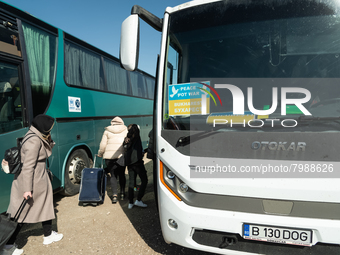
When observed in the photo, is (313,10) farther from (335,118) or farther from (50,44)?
(50,44)

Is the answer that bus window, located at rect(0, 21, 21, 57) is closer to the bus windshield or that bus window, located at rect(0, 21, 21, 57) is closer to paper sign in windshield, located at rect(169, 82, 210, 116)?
the bus windshield

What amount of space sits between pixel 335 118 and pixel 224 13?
5.23ft

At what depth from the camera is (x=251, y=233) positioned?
2498mm

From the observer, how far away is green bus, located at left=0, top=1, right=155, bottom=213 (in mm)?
4332

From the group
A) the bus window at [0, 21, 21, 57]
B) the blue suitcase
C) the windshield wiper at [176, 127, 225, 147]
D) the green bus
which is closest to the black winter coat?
the blue suitcase

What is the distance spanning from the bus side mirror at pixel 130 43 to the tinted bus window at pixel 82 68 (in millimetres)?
3210

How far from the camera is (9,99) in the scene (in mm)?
4340

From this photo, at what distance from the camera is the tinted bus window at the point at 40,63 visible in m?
4.85

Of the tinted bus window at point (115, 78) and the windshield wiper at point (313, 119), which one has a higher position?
the tinted bus window at point (115, 78)

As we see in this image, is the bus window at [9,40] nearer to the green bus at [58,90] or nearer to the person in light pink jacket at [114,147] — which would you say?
the green bus at [58,90]

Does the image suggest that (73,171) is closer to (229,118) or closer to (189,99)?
(189,99)

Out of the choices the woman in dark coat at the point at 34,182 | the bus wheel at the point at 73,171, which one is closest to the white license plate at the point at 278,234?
the woman in dark coat at the point at 34,182

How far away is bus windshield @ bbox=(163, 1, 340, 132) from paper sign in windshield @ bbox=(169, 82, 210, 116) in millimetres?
11

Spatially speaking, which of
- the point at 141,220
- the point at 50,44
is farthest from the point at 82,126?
the point at 141,220
